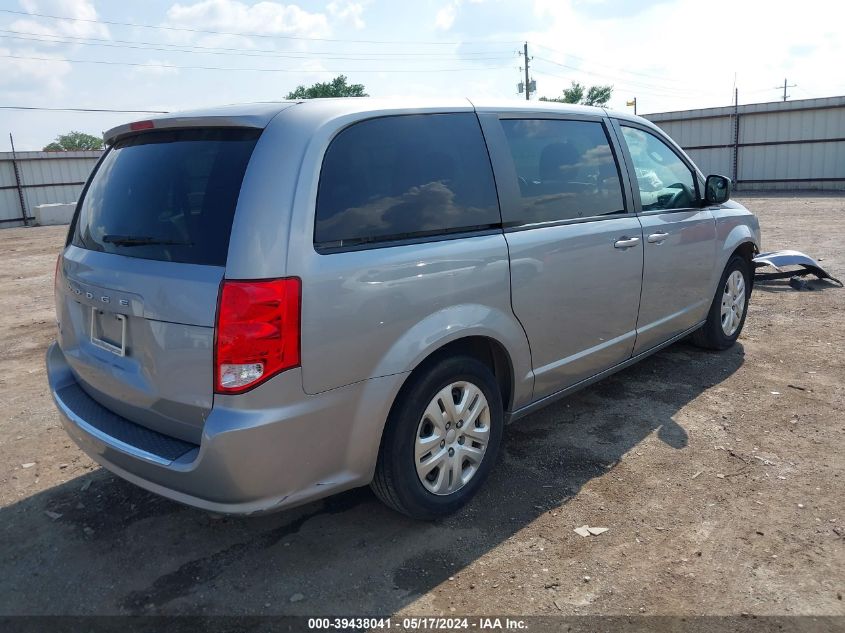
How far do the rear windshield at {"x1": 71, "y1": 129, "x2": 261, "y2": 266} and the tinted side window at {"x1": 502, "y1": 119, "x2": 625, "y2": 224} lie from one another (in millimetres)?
1449

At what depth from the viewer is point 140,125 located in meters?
2.97

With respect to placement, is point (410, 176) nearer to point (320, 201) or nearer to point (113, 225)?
point (320, 201)

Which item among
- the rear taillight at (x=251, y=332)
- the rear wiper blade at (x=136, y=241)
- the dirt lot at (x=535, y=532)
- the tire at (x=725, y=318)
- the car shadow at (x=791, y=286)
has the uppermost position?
the rear wiper blade at (x=136, y=241)

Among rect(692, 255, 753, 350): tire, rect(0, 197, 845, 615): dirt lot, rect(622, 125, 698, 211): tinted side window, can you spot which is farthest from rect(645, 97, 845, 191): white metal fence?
rect(0, 197, 845, 615): dirt lot

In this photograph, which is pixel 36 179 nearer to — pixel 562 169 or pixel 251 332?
pixel 562 169

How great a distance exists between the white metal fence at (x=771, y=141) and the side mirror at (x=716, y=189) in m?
21.4

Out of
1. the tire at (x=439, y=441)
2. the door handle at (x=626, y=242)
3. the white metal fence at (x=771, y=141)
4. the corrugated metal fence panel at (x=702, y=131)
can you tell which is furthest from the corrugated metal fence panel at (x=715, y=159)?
the tire at (x=439, y=441)

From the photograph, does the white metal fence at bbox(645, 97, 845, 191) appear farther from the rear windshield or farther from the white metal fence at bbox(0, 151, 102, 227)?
the rear windshield

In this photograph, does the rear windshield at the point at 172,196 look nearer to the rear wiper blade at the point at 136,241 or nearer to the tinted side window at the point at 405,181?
the rear wiper blade at the point at 136,241

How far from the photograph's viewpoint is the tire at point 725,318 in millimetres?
5246

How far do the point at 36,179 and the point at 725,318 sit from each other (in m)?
27.9

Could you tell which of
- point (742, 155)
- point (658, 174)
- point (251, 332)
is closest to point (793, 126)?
point (742, 155)

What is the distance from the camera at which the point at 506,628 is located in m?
2.48

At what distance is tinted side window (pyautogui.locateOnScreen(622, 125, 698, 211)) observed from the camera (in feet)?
14.2
